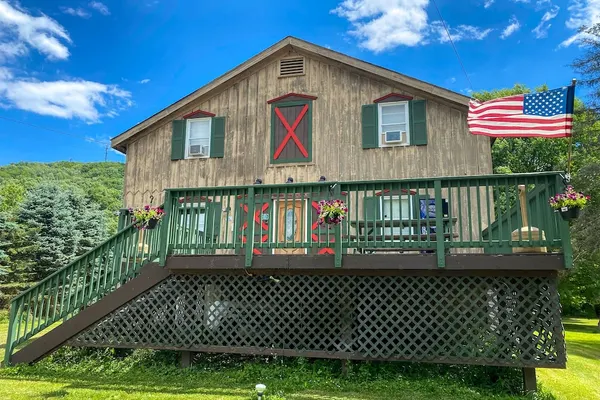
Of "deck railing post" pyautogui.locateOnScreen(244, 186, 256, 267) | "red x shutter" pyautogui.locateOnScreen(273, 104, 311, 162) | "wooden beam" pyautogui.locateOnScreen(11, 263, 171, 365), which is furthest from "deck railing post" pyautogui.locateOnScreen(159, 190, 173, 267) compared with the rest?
"red x shutter" pyautogui.locateOnScreen(273, 104, 311, 162)

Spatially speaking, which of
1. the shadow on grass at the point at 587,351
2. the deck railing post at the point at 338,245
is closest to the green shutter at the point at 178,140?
the deck railing post at the point at 338,245

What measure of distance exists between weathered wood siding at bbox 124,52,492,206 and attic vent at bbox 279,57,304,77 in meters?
0.14

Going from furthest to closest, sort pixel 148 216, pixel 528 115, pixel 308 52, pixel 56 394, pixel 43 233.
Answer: pixel 43 233
pixel 308 52
pixel 148 216
pixel 528 115
pixel 56 394

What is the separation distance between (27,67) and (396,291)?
153 feet

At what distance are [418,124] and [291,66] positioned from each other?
363 centimetres

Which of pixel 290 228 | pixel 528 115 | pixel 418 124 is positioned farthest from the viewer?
pixel 418 124

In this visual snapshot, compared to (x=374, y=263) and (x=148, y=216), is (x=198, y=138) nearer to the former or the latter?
(x=148, y=216)

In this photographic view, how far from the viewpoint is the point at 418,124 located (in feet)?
32.6

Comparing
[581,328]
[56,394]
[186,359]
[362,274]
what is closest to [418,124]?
[362,274]

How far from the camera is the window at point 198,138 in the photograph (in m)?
11.2

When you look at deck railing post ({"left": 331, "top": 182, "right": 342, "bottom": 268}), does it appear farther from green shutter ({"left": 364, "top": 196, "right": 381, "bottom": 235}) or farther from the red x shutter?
the red x shutter

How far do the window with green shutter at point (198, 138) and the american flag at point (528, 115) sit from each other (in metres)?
6.38

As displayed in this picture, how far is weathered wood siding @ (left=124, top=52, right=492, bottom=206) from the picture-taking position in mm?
9766

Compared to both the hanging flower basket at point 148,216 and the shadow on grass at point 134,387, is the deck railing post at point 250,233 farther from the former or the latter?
the shadow on grass at point 134,387
